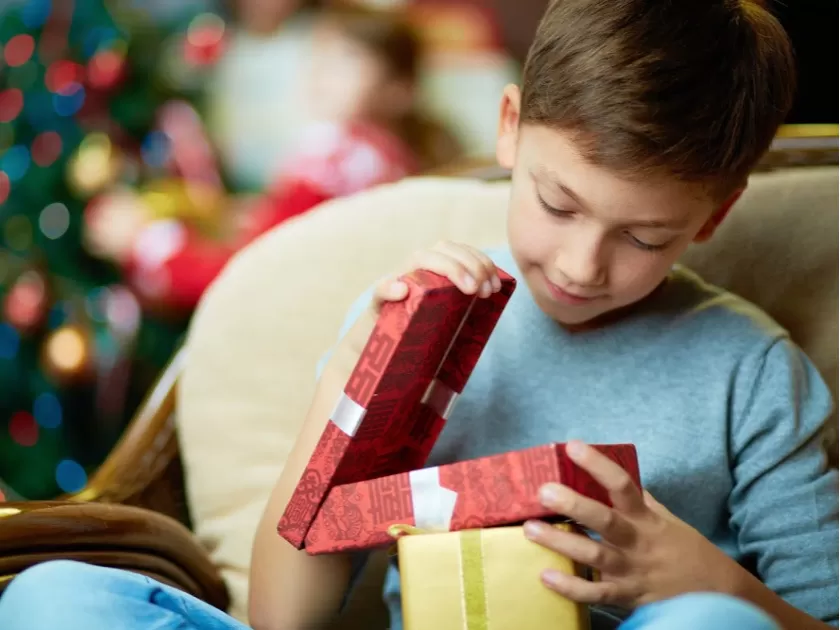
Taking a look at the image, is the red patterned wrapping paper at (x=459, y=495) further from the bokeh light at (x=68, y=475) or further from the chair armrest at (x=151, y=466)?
the bokeh light at (x=68, y=475)

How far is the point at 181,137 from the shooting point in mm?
2367

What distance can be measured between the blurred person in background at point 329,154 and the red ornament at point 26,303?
17cm

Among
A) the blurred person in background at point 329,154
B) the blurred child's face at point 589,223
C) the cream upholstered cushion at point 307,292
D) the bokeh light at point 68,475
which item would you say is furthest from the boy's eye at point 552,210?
the bokeh light at point 68,475

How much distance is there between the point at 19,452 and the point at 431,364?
5.17 ft

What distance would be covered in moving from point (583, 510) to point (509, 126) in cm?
42

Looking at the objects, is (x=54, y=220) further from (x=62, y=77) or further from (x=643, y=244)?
(x=643, y=244)

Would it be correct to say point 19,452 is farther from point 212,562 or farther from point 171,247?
point 212,562

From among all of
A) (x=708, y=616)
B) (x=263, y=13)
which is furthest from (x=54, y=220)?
(x=708, y=616)

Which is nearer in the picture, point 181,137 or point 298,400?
point 298,400

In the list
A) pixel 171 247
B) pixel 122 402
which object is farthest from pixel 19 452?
pixel 171 247

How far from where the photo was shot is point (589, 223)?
0.81 metres

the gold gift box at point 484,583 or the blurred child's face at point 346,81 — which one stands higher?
the gold gift box at point 484,583

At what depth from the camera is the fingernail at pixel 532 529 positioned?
Result: 66cm

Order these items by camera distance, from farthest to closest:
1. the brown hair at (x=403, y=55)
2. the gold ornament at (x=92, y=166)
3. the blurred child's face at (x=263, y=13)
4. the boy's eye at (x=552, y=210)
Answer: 1. the blurred child's face at (x=263, y=13)
2. the brown hair at (x=403, y=55)
3. the gold ornament at (x=92, y=166)
4. the boy's eye at (x=552, y=210)
